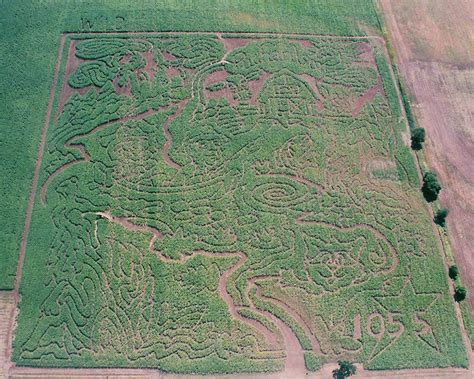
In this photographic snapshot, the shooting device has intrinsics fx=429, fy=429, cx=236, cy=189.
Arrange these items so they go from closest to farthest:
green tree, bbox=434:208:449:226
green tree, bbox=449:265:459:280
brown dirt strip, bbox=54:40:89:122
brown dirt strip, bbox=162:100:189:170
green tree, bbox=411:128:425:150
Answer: green tree, bbox=449:265:459:280 → green tree, bbox=434:208:449:226 → brown dirt strip, bbox=162:100:189:170 → green tree, bbox=411:128:425:150 → brown dirt strip, bbox=54:40:89:122

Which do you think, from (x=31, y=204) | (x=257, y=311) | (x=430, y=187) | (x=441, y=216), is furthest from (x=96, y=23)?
(x=441, y=216)

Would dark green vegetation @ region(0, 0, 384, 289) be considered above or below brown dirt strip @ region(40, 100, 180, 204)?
above

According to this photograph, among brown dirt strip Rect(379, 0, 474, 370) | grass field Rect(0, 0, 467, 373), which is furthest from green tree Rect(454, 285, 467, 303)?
grass field Rect(0, 0, 467, 373)

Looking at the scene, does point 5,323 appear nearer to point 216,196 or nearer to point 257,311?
point 216,196

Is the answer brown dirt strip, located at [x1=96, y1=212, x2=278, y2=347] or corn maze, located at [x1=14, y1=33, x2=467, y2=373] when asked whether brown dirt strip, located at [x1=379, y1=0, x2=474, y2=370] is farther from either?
brown dirt strip, located at [x1=96, y1=212, x2=278, y2=347]

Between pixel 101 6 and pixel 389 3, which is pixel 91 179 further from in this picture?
pixel 389 3

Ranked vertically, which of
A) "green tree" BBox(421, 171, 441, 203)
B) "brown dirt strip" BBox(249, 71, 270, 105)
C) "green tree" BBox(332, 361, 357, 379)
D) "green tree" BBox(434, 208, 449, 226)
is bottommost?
"green tree" BBox(332, 361, 357, 379)

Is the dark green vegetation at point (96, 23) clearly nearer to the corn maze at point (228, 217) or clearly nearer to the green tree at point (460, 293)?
the corn maze at point (228, 217)
